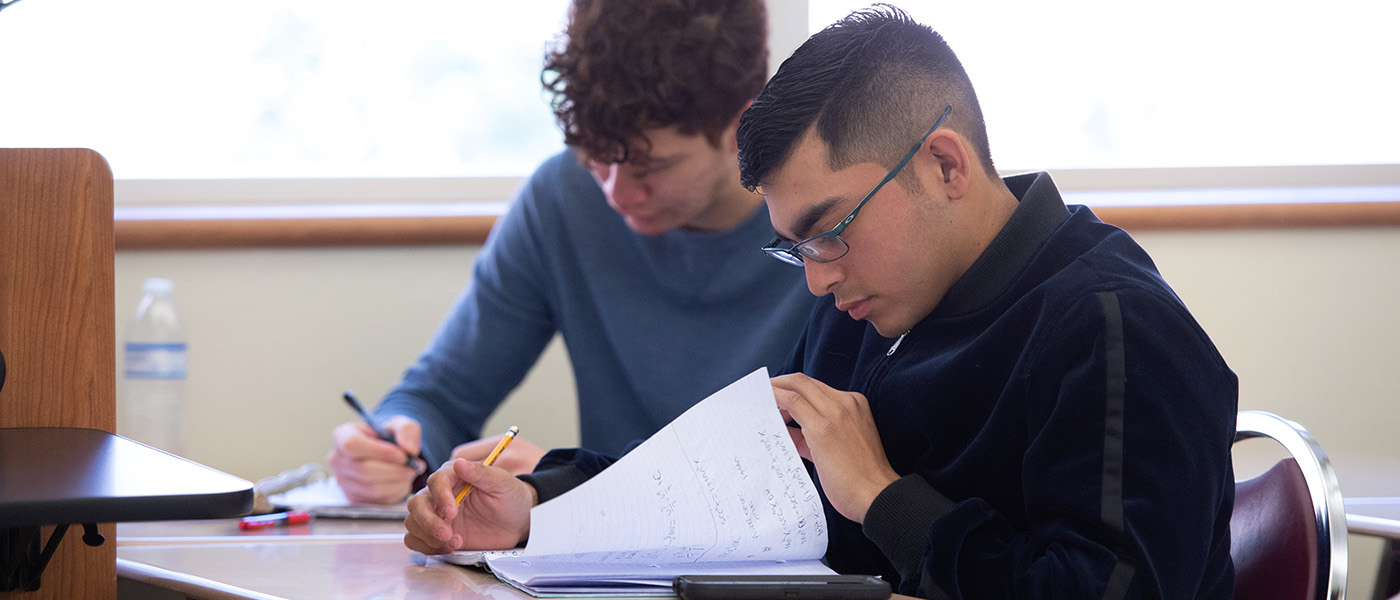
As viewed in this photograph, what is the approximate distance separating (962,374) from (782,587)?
0.29 m

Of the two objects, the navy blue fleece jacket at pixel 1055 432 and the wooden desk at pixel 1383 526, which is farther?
the wooden desk at pixel 1383 526

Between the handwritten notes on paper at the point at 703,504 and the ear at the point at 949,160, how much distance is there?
23 cm

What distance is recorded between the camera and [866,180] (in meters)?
0.95

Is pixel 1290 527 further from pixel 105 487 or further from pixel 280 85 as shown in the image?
pixel 280 85

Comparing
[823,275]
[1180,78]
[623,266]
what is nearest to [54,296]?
[823,275]

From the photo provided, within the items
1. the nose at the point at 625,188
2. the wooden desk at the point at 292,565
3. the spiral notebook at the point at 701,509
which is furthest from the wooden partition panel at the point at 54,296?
the nose at the point at 625,188

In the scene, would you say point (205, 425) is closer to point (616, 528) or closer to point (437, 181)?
point (437, 181)

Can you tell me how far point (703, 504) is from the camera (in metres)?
0.87

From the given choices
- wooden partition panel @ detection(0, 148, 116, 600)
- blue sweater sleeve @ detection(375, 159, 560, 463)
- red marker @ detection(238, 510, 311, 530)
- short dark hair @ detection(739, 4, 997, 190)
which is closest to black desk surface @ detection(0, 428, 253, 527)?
wooden partition panel @ detection(0, 148, 116, 600)

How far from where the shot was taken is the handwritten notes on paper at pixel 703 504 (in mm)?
858

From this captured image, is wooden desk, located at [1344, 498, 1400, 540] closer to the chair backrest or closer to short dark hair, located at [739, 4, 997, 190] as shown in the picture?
the chair backrest

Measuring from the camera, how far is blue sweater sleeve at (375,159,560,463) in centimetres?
169

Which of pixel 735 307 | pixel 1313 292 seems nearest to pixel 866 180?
pixel 735 307

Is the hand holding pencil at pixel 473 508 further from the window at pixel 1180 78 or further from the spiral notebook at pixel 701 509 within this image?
the window at pixel 1180 78
